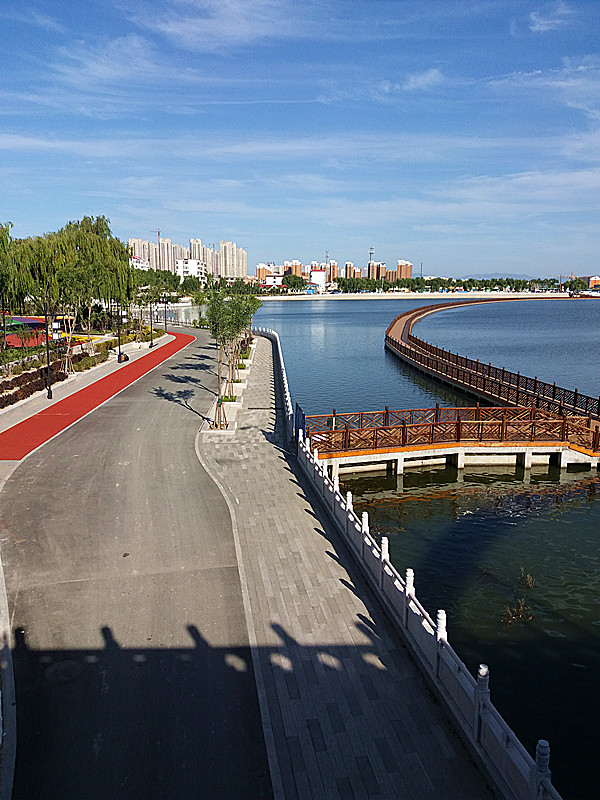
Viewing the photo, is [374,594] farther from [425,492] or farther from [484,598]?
[425,492]

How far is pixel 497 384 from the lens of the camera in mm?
35406

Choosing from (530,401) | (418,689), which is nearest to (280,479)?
(418,689)

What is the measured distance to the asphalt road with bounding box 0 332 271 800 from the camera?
752 cm

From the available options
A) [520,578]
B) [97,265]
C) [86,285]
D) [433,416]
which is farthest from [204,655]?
[97,265]

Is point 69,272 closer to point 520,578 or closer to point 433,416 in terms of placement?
point 433,416

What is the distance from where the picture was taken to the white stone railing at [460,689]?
259 inches

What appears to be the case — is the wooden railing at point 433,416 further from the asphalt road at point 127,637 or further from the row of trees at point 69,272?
the row of trees at point 69,272

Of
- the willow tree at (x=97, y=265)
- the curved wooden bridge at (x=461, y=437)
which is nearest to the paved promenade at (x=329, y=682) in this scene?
the curved wooden bridge at (x=461, y=437)

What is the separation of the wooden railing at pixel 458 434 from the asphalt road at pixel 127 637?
5.86 metres

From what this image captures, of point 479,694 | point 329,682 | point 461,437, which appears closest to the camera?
point 479,694

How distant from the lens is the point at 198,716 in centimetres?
841

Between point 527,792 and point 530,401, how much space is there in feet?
88.2

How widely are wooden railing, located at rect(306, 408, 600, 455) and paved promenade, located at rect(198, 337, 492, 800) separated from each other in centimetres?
665

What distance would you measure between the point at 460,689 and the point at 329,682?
2118 millimetres
